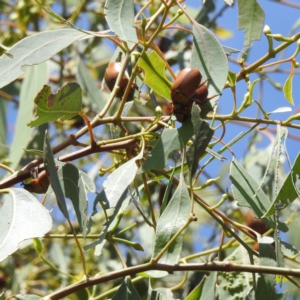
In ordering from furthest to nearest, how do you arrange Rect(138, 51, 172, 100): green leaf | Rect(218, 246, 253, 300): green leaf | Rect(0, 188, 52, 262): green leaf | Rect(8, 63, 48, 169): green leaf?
Rect(8, 63, 48, 169): green leaf → Rect(218, 246, 253, 300): green leaf → Rect(138, 51, 172, 100): green leaf → Rect(0, 188, 52, 262): green leaf

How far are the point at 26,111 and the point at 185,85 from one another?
81cm

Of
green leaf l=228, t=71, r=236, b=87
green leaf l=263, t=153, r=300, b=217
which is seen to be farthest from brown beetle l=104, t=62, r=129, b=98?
green leaf l=263, t=153, r=300, b=217

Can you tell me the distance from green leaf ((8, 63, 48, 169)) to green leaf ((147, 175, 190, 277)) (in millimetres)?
638

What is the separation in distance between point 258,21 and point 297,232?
1.05 meters

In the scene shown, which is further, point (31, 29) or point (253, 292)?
point (31, 29)

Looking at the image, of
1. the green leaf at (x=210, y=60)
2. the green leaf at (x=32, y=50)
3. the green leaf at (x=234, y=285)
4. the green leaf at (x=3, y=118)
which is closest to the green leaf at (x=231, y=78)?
the green leaf at (x=210, y=60)

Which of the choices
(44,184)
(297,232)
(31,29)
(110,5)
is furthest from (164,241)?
(31,29)

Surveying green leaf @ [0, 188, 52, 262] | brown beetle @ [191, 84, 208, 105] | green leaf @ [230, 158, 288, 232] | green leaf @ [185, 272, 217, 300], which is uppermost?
brown beetle @ [191, 84, 208, 105]

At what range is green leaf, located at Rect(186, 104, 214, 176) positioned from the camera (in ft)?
2.98

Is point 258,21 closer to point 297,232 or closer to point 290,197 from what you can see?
point 290,197

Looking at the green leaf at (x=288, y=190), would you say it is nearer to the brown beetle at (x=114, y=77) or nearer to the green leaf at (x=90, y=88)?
the brown beetle at (x=114, y=77)

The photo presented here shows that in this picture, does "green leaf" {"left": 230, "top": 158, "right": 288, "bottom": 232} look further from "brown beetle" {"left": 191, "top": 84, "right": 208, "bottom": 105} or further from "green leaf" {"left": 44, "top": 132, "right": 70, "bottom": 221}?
"green leaf" {"left": 44, "top": 132, "right": 70, "bottom": 221}

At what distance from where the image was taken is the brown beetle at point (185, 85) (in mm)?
941

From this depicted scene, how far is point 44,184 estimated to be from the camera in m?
1.02
